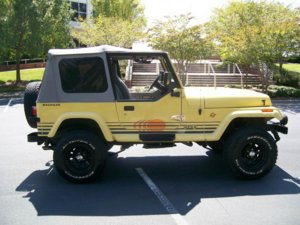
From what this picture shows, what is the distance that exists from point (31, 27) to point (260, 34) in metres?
12.8

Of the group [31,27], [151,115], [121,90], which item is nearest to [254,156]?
[151,115]

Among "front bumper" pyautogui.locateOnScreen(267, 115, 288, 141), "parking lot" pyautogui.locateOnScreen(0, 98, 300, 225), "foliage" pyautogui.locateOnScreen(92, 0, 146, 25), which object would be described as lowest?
"parking lot" pyautogui.locateOnScreen(0, 98, 300, 225)

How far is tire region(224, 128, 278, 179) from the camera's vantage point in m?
6.61

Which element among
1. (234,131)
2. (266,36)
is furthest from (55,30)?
(234,131)

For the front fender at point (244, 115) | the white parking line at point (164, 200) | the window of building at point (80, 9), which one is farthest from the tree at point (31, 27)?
the window of building at point (80, 9)

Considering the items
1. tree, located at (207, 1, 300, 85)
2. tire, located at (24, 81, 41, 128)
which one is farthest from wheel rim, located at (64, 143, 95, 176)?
tree, located at (207, 1, 300, 85)

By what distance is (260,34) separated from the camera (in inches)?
790

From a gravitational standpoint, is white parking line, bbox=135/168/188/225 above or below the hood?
below

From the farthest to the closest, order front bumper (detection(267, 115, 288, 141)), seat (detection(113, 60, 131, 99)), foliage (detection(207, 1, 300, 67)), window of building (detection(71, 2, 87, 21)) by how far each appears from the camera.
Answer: window of building (detection(71, 2, 87, 21)), foliage (detection(207, 1, 300, 67)), front bumper (detection(267, 115, 288, 141)), seat (detection(113, 60, 131, 99))

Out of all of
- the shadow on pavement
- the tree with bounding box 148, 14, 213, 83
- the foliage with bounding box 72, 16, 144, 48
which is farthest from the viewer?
the foliage with bounding box 72, 16, 144, 48

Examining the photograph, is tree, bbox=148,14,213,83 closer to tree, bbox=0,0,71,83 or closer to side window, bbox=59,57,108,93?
tree, bbox=0,0,71,83

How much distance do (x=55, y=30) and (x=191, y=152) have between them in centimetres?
1941

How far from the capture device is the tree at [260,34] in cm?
1967

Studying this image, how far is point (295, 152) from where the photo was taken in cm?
856
